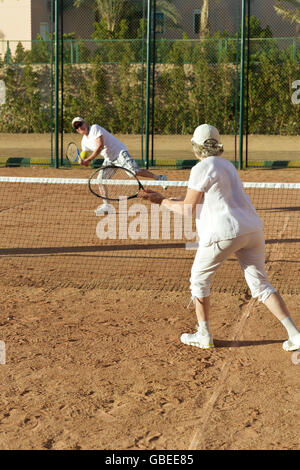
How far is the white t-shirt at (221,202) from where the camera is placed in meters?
4.89

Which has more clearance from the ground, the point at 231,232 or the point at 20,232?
the point at 231,232

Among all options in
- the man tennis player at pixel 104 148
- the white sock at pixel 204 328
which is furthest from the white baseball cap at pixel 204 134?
the man tennis player at pixel 104 148

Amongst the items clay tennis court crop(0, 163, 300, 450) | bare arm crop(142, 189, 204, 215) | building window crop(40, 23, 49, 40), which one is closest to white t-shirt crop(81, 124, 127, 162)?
clay tennis court crop(0, 163, 300, 450)

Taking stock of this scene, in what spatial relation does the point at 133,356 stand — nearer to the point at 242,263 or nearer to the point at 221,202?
the point at 242,263

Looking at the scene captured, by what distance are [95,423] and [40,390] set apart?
0.63 m

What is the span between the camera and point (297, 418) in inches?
169

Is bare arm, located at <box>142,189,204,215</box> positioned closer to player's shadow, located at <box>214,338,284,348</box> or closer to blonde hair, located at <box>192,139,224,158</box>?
blonde hair, located at <box>192,139,224,158</box>

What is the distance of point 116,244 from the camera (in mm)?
9133

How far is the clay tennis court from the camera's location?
13.6 feet

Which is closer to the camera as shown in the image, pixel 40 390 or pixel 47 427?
pixel 47 427

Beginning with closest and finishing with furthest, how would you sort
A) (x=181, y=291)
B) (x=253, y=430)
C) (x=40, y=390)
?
(x=253, y=430) < (x=40, y=390) < (x=181, y=291)

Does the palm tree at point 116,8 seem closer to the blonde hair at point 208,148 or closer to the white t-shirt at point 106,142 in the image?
the white t-shirt at point 106,142
